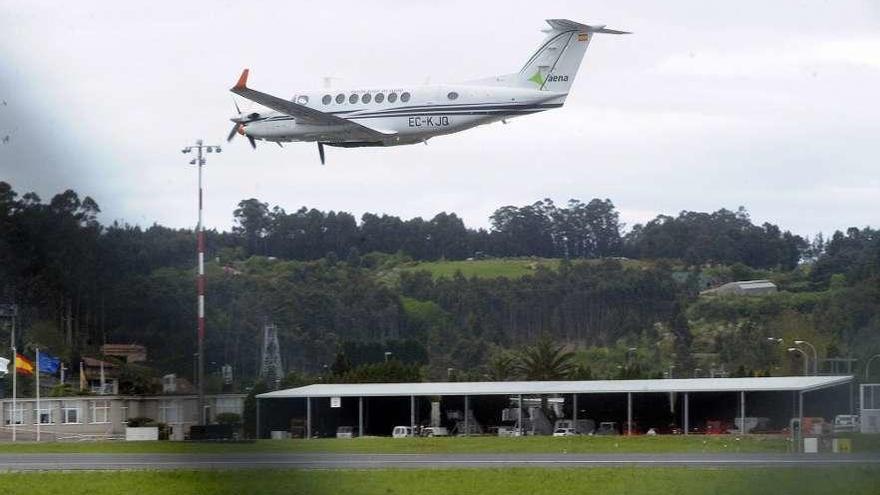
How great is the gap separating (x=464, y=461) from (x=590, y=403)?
22104 millimetres

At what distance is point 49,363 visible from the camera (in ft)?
64.3

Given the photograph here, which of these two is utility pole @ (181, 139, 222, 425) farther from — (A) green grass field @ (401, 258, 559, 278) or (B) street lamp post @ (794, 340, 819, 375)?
(A) green grass field @ (401, 258, 559, 278)

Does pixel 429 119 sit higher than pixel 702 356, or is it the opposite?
pixel 429 119

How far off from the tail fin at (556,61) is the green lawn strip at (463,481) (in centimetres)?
2271

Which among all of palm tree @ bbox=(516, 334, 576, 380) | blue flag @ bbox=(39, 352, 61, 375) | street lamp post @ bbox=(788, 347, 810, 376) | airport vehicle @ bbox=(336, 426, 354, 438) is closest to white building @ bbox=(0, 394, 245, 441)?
blue flag @ bbox=(39, 352, 61, 375)

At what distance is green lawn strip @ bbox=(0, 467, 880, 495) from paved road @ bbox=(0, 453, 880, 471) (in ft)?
2.63

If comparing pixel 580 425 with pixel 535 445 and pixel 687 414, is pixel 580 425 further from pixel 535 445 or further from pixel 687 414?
pixel 535 445

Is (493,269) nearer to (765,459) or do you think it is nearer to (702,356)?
(702,356)

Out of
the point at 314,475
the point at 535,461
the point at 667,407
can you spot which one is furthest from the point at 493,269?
the point at 314,475

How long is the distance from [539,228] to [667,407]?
29.3 m

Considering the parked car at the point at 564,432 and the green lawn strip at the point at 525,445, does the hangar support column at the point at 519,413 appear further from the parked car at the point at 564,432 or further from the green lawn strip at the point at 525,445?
the green lawn strip at the point at 525,445

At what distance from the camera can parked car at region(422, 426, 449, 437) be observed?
162 ft

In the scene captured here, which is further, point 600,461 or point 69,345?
point 600,461

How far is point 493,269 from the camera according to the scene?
9294cm
